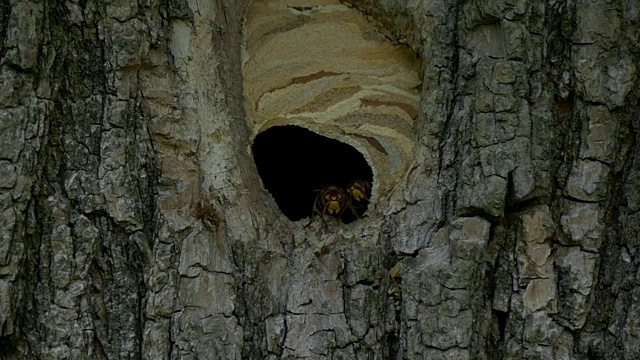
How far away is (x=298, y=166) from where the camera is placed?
6.70 meters

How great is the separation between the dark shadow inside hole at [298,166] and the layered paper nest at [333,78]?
58.8 inches

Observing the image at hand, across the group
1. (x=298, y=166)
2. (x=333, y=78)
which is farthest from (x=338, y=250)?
(x=298, y=166)

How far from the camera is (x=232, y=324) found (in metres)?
3.96

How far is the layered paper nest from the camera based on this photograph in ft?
15.3

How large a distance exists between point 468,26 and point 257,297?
1.55 metres

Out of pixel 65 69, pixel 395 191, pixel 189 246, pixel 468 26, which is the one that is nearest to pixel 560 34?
pixel 468 26

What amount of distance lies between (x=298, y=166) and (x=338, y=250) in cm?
265

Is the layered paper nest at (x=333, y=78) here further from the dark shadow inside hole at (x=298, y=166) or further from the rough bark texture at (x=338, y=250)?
the dark shadow inside hole at (x=298, y=166)

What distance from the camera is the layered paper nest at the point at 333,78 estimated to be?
466 cm

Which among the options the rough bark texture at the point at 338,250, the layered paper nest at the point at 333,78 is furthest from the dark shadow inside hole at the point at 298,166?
the rough bark texture at the point at 338,250

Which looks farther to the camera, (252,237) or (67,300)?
(252,237)

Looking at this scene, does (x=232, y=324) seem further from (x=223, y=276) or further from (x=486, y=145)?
(x=486, y=145)

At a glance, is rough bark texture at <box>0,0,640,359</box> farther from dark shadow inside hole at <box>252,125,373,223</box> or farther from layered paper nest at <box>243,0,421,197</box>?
dark shadow inside hole at <box>252,125,373,223</box>

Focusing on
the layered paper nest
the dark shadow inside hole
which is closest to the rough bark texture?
the layered paper nest
